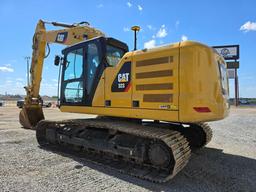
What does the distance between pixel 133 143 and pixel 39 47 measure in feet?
21.3

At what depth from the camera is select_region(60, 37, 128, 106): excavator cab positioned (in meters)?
6.45

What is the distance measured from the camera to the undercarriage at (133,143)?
16.7 feet

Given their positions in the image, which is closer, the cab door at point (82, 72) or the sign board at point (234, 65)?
the cab door at point (82, 72)

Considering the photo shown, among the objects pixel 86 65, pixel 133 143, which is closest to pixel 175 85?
pixel 133 143

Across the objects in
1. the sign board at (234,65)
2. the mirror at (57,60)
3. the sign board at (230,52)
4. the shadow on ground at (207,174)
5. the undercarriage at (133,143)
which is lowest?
the shadow on ground at (207,174)

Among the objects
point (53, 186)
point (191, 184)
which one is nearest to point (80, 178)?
point (53, 186)

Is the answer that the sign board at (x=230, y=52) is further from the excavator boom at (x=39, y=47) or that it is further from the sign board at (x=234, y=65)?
the excavator boom at (x=39, y=47)

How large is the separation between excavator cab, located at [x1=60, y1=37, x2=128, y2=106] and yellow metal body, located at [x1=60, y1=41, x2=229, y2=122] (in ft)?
2.63

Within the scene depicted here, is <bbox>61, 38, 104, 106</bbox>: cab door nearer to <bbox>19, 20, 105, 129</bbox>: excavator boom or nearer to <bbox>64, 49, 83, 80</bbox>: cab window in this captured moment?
<bbox>64, 49, 83, 80</bbox>: cab window

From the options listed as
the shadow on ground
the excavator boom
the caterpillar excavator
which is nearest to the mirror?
the caterpillar excavator

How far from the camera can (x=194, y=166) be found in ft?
20.1

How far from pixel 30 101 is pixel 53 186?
6718 mm

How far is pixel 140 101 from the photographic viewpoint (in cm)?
554

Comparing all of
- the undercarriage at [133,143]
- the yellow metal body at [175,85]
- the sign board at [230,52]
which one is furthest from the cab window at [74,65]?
the sign board at [230,52]
